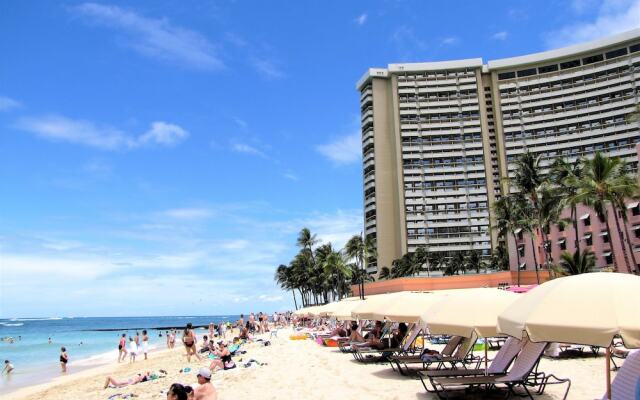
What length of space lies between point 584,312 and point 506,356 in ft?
13.4

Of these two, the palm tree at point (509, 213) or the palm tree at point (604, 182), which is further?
the palm tree at point (509, 213)

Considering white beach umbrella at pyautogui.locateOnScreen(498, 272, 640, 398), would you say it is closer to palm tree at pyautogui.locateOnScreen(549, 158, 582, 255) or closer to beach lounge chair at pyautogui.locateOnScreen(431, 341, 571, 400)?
beach lounge chair at pyautogui.locateOnScreen(431, 341, 571, 400)

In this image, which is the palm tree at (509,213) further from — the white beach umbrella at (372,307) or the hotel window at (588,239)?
the white beach umbrella at (372,307)

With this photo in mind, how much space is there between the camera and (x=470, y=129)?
90.8 metres

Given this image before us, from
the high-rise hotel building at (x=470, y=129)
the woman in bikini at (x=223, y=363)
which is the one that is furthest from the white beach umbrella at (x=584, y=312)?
the high-rise hotel building at (x=470, y=129)

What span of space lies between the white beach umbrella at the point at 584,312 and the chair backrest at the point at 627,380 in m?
0.19

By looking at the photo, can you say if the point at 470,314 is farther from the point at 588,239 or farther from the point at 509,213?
the point at 588,239

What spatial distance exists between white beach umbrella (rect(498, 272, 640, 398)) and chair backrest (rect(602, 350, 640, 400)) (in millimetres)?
192

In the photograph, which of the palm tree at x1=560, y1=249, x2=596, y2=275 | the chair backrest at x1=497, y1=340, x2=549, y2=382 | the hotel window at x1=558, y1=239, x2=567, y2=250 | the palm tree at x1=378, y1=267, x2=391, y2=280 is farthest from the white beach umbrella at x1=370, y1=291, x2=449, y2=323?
the palm tree at x1=378, y1=267, x2=391, y2=280

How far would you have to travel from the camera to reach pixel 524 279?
45531 mm

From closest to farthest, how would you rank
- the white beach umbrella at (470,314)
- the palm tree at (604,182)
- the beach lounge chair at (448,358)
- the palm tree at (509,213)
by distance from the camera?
the white beach umbrella at (470,314) → the beach lounge chair at (448,358) → the palm tree at (604,182) → the palm tree at (509,213)

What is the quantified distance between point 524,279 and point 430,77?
55287 millimetres

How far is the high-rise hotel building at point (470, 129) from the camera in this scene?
82375mm

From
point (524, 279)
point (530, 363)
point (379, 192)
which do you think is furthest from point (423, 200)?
point (530, 363)
